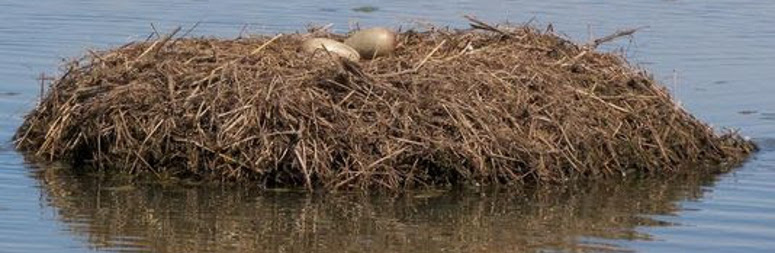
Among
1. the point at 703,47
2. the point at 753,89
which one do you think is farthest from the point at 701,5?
the point at 753,89

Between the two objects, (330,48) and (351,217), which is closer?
(351,217)

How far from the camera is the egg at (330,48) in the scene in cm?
1452

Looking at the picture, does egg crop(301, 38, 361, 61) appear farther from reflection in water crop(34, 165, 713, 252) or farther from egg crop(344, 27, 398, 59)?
reflection in water crop(34, 165, 713, 252)

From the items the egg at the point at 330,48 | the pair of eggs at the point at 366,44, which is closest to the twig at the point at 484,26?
the pair of eggs at the point at 366,44

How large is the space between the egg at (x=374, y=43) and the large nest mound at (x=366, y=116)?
0.56 ft

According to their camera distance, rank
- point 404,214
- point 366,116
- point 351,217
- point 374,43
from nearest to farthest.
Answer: point 351,217
point 404,214
point 366,116
point 374,43

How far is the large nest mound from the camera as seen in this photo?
1358 cm

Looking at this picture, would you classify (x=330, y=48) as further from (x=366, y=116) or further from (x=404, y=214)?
(x=404, y=214)

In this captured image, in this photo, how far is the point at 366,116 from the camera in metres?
13.7

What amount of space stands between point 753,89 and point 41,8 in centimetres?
1037

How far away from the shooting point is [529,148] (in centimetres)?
1390

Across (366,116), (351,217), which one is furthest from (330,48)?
(351,217)

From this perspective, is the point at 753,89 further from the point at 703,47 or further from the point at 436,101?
the point at 436,101

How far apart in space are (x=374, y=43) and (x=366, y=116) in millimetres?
1367
